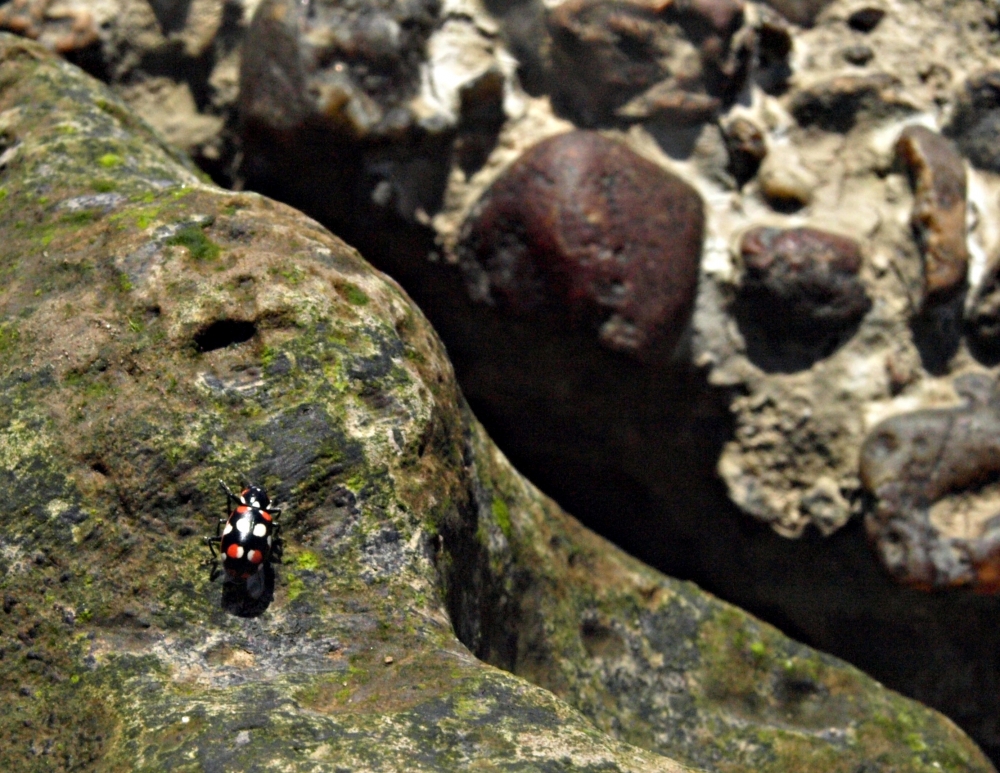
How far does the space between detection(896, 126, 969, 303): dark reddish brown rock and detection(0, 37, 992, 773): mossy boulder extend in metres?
1.62

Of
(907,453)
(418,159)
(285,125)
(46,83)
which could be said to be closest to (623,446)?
(907,453)

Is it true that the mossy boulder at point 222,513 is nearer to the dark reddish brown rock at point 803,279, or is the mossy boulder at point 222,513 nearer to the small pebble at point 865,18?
the dark reddish brown rock at point 803,279

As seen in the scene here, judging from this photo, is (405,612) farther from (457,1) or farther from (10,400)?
(457,1)

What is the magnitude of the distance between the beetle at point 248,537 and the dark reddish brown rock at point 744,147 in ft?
7.03

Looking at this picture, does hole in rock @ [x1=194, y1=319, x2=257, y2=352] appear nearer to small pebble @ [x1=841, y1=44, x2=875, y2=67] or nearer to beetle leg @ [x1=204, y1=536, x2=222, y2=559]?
beetle leg @ [x1=204, y1=536, x2=222, y2=559]

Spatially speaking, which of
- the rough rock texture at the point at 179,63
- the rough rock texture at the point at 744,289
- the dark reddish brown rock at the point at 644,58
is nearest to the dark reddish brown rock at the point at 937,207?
the rough rock texture at the point at 744,289

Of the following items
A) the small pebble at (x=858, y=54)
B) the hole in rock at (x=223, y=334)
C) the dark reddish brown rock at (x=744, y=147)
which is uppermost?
the small pebble at (x=858, y=54)

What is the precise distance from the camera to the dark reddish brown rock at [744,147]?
3.51 m

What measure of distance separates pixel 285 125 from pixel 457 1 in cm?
71

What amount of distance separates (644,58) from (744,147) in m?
0.42

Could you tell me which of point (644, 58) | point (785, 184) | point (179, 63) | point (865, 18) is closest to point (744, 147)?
point (785, 184)

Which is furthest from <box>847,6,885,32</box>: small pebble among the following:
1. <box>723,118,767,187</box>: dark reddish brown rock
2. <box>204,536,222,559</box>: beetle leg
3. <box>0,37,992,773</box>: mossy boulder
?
<box>204,536,222,559</box>: beetle leg

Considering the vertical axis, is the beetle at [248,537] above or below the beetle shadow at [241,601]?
above

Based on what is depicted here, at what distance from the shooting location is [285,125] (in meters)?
3.27
